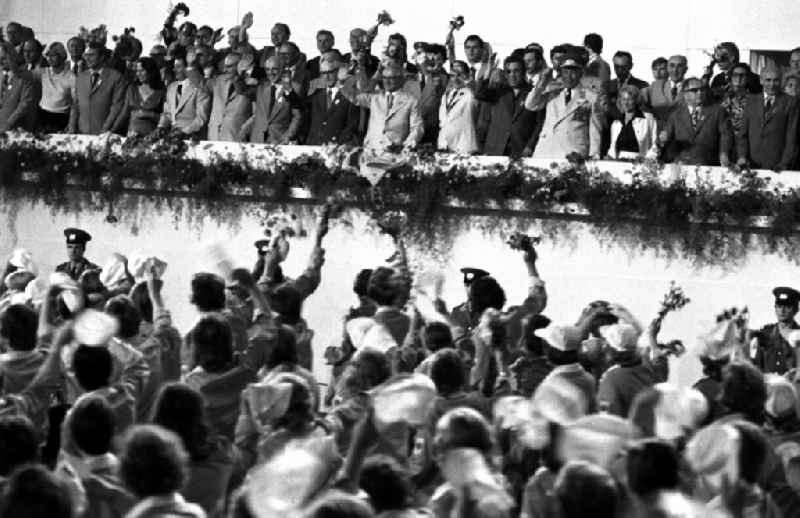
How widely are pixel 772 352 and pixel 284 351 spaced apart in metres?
5.41

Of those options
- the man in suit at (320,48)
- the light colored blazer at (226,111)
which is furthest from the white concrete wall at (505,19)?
the light colored blazer at (226,111)

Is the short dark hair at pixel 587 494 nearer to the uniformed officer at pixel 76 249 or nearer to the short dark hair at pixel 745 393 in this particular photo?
Answer: the short dark hair at pixel 745 393

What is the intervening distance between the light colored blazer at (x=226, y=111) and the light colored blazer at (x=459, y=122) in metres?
2.06

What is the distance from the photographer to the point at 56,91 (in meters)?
20.1

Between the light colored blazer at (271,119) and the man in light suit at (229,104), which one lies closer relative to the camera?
the light colored blazer at (271,119)

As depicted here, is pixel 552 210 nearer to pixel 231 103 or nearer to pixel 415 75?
pixel 415 75

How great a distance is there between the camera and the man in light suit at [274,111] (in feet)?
60.4

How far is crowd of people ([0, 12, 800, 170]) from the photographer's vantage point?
55.5 feet

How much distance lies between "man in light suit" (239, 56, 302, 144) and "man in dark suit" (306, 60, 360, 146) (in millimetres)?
160

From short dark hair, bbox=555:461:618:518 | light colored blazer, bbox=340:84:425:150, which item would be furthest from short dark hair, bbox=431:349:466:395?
light colored blazer, bbox=340:84:425:150

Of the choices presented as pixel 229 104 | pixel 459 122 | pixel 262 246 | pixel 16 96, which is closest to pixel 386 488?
pixel 262 246

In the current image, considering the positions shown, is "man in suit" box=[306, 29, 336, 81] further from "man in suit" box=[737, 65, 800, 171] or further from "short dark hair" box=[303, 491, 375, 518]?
"short dark hair" box=[303, 491, 375, 518]

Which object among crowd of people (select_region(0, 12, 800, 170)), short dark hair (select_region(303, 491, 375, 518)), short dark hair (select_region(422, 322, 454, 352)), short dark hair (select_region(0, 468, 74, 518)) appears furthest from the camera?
crowd of people (select_region(0, 12, 800, 170))

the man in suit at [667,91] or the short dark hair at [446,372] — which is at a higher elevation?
the man in suit at [667,91]
